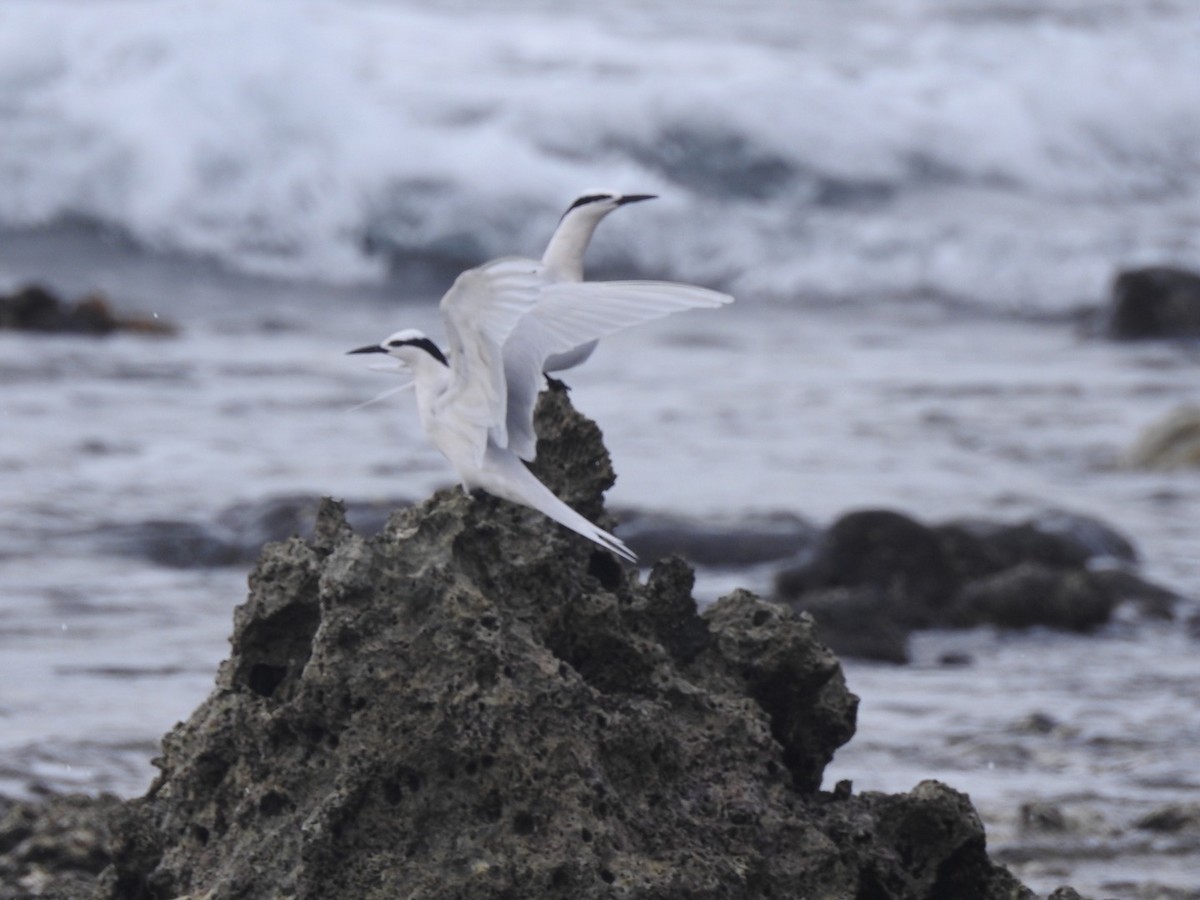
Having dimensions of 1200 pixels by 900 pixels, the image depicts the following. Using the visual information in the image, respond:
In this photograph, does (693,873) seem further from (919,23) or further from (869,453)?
(919,23)

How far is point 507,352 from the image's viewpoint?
14.9ft

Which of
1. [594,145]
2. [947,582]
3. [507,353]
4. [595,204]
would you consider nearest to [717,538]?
[947,582]

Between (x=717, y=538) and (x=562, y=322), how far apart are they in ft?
18.5

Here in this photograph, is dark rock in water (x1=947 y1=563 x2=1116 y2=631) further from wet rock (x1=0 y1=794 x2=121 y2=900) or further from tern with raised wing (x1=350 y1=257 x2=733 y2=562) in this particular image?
tern with raised wing (x1=350 y1=257 x2=733 y2=562)

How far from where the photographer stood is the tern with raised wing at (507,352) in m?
4.12

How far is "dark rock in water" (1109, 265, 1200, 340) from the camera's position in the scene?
56.4 ft

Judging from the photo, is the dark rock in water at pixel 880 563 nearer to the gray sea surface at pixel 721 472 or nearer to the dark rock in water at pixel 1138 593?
the gray sea surface at pixel 721 472

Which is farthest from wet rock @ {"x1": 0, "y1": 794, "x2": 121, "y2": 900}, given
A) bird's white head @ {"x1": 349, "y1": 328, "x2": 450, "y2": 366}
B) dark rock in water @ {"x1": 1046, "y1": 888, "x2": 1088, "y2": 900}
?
dark rock in water @ {"x1": 1046, "y1": 888, "x2": 1088, "y2": 900}

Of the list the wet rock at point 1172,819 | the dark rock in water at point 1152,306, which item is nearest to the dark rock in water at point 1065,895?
the wet rock at point 1172,819

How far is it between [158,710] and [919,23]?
25149 millimetres

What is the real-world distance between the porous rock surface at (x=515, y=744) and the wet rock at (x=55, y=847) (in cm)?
72

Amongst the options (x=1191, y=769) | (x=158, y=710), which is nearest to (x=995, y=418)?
(x=1191, y=769)

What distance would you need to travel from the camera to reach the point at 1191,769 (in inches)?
271

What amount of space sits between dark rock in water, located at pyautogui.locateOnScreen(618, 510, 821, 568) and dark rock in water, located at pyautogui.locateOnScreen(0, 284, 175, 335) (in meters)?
6.52
